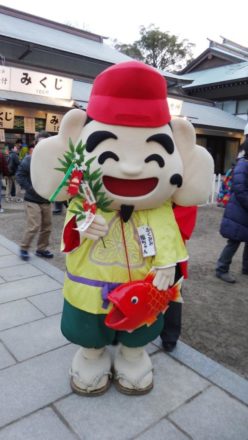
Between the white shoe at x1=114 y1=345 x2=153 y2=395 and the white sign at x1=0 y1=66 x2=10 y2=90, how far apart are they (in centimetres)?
967

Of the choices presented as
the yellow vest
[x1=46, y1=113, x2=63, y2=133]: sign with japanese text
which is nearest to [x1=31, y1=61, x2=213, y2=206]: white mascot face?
the yellow vest

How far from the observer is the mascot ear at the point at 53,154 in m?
2.11

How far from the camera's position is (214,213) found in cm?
880

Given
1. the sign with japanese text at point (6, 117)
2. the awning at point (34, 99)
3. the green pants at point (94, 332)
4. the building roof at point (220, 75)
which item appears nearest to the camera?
the green pants at point (94, 332)

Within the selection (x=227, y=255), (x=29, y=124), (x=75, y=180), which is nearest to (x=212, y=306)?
(x=227, y=255)

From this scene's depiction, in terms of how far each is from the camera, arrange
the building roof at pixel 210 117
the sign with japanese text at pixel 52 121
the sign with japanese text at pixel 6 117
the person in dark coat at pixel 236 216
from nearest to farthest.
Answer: the person in dark coat at pixel 236 216 < the sign with japanese text at pixel 6 117 < the sign with japanese text at pixel 52 121 < the building roof at pixel 210 117

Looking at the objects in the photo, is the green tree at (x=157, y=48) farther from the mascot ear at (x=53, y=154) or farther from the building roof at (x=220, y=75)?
the mascot ear at (x=53, y=154)

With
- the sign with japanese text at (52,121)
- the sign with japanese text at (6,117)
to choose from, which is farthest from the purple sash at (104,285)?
the sign with japanese text at (52,121)

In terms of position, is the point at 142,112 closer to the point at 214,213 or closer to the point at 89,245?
the point at 89,245

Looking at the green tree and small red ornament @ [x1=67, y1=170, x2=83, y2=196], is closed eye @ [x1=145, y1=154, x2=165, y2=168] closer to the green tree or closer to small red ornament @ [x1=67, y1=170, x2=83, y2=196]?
small red ornament @ [x1=67, y1=170, x2=83, y2=196]

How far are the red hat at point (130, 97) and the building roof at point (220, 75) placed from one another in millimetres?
17390

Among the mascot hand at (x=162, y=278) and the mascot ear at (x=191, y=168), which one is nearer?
the mascot hand at (x=162, y=278)

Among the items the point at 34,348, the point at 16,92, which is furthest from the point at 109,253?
the point at 16,92

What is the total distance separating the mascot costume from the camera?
1.96 metres
